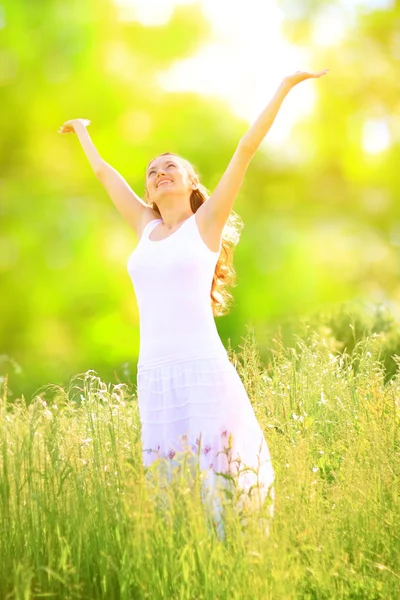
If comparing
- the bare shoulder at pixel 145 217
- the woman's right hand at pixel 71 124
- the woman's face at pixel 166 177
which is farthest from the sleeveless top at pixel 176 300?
the woman's right hand at pixel 71 124

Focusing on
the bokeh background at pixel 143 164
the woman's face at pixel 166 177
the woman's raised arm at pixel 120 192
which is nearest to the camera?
the woman's face at pixel 166 177

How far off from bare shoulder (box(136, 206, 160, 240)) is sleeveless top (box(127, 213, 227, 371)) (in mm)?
335

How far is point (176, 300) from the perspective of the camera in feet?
9.39

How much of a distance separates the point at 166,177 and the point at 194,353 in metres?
0.72

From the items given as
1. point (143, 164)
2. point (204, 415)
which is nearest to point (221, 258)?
point (204, 415)

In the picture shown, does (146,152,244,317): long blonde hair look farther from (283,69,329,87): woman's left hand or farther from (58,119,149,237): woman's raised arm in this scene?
(283,69,329,87): woman's left hand

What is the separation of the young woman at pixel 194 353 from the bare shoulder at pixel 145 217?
229mm

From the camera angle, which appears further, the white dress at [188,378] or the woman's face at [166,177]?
the woman's face at [166,177]

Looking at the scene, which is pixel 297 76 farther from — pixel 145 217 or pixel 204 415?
pixel 204 415

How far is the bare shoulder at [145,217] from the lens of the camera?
3306 mm

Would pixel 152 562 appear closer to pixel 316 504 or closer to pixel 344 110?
pixel 316 504

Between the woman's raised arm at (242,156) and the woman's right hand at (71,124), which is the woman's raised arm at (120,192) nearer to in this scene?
the woman's right hand at (71,124)

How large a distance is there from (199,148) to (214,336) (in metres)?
5.53

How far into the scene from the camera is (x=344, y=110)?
8594 mm
